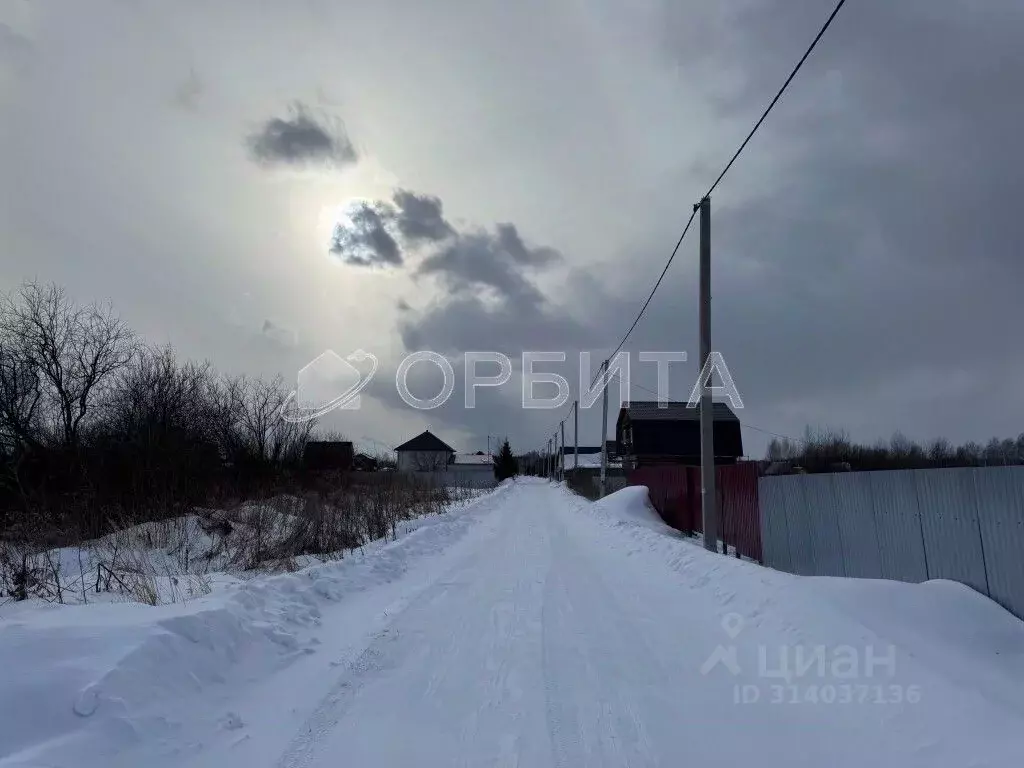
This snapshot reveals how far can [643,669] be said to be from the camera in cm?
595

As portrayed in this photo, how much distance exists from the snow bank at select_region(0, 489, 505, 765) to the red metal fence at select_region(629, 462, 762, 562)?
32.6 ft

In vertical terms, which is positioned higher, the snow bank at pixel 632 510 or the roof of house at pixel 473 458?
the roof of house at pixel 473 458

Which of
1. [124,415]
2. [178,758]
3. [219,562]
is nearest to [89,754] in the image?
[178,758]

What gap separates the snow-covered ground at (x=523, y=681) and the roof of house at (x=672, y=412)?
4531cm

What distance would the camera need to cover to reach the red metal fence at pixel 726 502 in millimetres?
14617

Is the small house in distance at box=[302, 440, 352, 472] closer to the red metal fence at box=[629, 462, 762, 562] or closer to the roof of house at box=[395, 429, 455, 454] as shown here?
the red metal fence at box=[629, 462, 762, 562]

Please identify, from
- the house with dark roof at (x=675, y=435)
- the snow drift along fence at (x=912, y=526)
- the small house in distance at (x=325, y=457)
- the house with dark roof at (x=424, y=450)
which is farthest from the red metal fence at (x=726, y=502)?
the house with dark roof at (x=424, y=450)

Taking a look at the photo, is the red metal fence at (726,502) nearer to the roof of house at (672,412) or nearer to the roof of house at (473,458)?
the roof of house at (672,412)

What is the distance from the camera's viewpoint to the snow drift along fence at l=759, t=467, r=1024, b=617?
20.0 ft

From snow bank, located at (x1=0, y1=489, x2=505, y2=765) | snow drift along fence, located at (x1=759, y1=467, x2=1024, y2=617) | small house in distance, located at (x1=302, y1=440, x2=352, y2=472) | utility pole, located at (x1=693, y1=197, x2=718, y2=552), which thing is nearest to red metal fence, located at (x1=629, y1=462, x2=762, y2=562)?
utility pole, located at (x1=693, y1=197, x2=718, y2=552)

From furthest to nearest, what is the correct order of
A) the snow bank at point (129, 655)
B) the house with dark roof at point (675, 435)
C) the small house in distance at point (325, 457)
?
the house with dark roof at point (675, 435) → the small house in distance at point (325, 457) → the snow bank at point (129, 655)

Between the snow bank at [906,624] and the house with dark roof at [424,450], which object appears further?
the house with dark roof at [424,450]

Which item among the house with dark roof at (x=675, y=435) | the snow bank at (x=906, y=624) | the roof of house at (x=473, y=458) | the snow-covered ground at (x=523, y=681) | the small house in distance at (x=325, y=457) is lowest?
the snow-covered ground at (x=523, y=681)

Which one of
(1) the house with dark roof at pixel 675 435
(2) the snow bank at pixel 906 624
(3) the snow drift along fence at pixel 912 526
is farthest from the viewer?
(1) the house with dark roof at pixel 675 435
